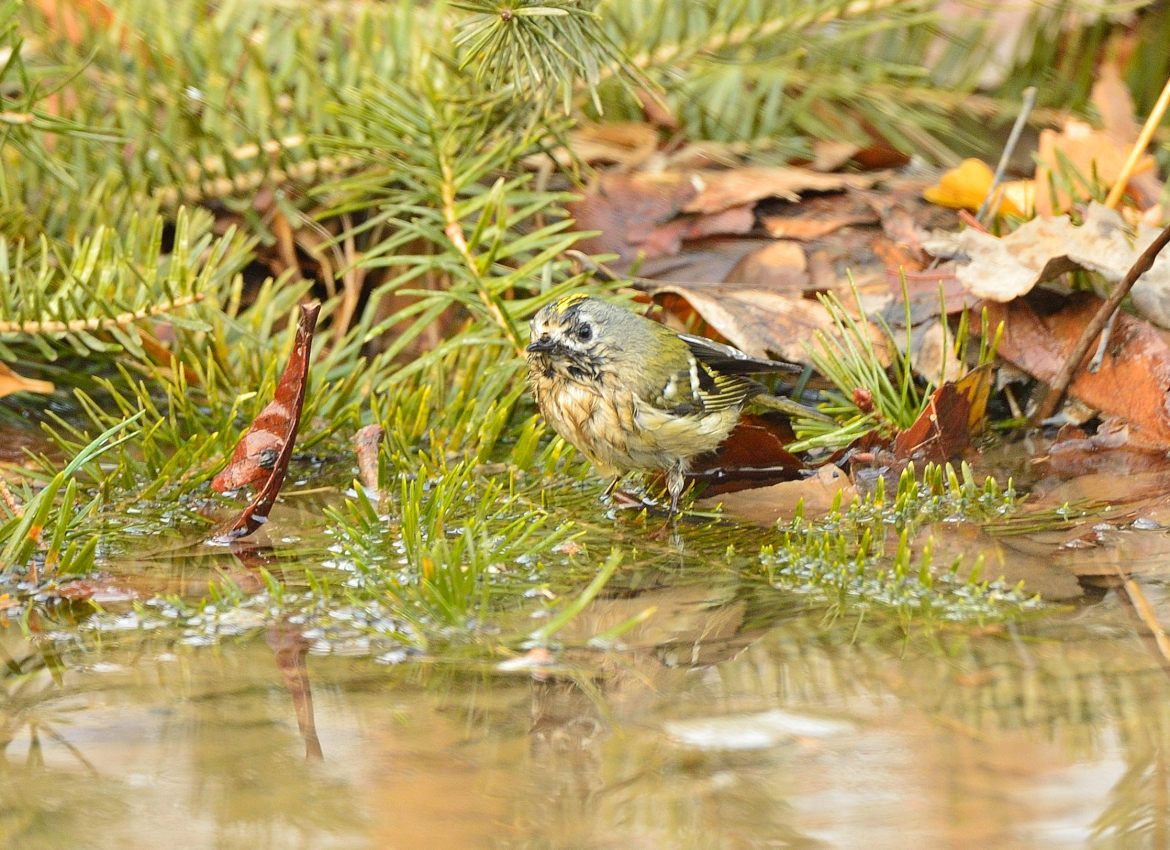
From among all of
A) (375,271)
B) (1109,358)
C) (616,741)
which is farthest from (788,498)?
(375,271)

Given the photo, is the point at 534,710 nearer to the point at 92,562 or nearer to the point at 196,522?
the point at 92,562

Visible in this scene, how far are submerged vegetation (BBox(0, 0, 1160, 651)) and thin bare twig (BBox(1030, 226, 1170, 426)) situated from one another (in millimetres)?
418

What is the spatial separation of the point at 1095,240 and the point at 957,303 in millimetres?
408

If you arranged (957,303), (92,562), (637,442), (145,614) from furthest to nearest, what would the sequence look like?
(957,303) → (637,442) → (92,562) → (145,614)

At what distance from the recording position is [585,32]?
3137mm

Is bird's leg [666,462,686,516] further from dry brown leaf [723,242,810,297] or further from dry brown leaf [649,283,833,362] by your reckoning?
dry brown leaf [723,242,810,297]

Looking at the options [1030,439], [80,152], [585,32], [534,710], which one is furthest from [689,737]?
[80,152]

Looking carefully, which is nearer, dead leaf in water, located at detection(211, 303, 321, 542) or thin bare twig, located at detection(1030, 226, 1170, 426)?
dead leaf in water, located at detection(211, 303, 321, 542)

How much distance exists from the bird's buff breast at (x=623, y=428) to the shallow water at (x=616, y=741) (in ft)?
3.51

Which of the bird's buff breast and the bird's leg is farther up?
the bird's buff breast

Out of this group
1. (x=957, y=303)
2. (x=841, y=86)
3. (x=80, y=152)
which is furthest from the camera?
(x=841, y=86)

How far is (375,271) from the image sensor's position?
4.14 metres

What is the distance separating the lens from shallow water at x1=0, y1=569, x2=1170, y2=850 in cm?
132

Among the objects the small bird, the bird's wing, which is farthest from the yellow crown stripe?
the bird's wing
